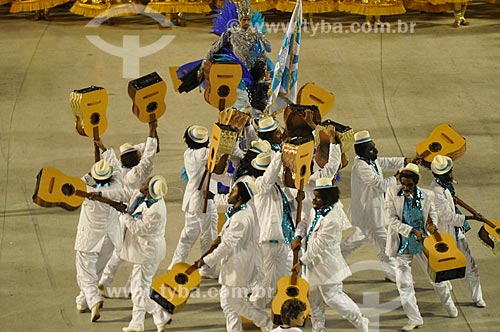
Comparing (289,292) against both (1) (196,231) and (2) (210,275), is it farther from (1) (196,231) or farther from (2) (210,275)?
(2) (210,275)

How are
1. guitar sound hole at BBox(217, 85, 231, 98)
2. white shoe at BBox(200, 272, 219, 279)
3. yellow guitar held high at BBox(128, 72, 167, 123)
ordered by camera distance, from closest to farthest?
yellow guitar held high at BBox(128, 72, 167, 123) → guitar sound hole at BBox(217, 85, 231, 98) → white shoe at BBox(200, 272, 219, 279)

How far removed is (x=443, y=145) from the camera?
1063cm

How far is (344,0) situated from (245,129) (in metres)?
7.52

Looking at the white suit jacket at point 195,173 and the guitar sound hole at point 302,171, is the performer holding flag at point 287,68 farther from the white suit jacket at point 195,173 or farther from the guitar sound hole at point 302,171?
the guitar sound hole at point 302,171

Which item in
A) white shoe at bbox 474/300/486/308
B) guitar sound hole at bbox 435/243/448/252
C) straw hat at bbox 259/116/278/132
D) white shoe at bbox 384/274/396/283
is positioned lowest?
white shoe at bbox 384/274/396/283

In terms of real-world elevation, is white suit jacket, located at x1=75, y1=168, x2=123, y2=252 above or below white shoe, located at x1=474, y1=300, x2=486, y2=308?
above

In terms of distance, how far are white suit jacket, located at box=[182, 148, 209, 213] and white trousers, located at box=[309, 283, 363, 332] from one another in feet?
4.82

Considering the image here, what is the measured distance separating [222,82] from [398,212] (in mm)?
1984

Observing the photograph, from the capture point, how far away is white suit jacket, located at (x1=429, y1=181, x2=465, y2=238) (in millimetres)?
10227

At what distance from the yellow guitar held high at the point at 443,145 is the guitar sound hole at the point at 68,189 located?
3200mm

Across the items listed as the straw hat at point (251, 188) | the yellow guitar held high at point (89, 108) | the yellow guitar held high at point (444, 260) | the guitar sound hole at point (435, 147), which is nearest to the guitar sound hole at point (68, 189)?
the yellow guitar held high at point (89, 108)

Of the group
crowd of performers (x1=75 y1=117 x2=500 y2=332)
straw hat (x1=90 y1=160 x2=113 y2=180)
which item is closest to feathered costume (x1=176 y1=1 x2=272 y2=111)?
crowd of performers (x1=75 y1=117 x2=500 y2=332)

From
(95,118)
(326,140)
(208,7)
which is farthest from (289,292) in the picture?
(208,7)

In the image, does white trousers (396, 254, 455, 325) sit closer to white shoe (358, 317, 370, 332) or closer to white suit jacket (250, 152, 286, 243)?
white shoe (358, 317, 370, 332)
